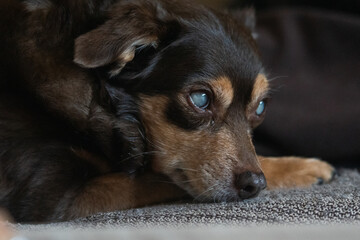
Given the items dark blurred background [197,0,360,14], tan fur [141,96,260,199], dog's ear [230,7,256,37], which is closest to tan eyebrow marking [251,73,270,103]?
tan fur [141,96,260,199]

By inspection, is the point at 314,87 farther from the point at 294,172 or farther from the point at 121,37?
the point at 121,37

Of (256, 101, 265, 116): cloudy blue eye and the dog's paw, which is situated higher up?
(256, 101, 265, 116): cloudy blue eye

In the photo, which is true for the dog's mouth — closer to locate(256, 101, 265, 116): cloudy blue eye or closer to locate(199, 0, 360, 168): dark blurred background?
locate(256, 101, 265, 116): cloudy blue eye

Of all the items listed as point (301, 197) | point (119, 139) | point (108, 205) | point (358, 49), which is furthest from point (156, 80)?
point (358, 49)

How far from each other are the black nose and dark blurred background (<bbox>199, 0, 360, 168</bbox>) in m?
0.57

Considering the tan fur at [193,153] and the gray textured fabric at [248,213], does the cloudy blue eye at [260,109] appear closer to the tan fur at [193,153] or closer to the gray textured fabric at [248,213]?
the tan fur at [193,153]

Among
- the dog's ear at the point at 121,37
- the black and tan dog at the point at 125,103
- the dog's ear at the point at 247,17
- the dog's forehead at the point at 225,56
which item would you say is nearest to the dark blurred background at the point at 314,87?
the dog's ear at the point at 247,17

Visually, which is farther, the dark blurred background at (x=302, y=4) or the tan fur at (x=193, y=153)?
the dark blurred background at (x=302, y=4)

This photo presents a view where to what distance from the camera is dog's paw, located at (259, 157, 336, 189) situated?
1805mm

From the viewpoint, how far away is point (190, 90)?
1.59 m

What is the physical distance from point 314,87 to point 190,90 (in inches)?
31.5

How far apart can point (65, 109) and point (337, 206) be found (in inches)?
31.5

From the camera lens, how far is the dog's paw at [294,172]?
1.80 meters

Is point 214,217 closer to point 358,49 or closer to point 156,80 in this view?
point 156,80
